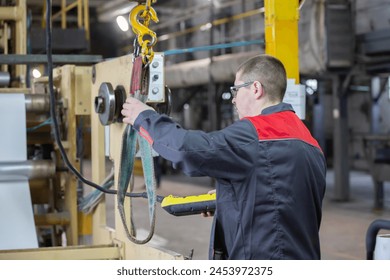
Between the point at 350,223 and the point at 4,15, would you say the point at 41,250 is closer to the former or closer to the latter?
the point at 4,15

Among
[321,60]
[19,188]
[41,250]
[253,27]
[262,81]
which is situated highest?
[253,27]

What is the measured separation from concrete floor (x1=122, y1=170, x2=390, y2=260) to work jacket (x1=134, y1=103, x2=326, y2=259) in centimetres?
452

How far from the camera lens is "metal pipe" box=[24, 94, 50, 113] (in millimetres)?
4109

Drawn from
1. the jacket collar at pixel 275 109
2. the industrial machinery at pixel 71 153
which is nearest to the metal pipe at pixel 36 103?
the industrial machinery at pixel 71 153

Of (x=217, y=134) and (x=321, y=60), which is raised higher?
(x=321, y=60)

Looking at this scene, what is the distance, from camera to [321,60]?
851cm

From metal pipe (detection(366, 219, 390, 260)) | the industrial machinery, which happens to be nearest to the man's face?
the industrial machinery

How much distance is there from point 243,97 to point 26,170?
82.3 inches

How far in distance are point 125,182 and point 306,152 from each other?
0.99m

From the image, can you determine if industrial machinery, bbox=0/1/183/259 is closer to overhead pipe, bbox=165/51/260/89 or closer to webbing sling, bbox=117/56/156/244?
webbing sling, bbox=117/56/156/244

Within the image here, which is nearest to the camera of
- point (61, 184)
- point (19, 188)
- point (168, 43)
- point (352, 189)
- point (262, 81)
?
point (262, 81)

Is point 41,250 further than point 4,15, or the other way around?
point 4,15

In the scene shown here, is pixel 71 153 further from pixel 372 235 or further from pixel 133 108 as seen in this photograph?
pixel 372 235
